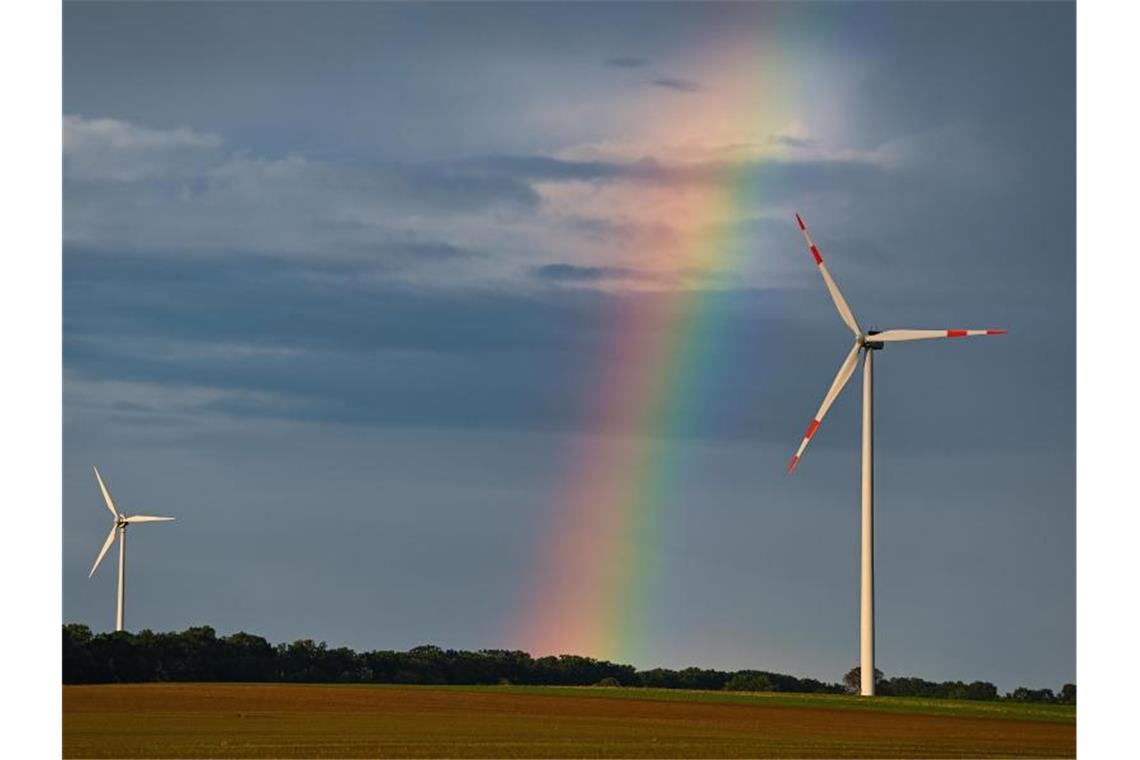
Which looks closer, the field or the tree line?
the field

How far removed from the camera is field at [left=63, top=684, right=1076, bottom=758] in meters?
61.2

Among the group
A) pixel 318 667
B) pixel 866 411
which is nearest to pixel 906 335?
pixel 866 411

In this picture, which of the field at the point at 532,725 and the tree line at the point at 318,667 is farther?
the tree line at the point at 318,667

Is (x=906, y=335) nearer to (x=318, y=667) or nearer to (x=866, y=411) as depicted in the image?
(x=866, y=411)

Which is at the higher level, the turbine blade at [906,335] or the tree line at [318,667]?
the turbine blade at [906,335]

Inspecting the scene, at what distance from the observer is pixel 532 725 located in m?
73.4

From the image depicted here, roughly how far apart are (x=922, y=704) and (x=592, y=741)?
3033cm

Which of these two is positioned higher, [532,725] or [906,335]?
[906,335]

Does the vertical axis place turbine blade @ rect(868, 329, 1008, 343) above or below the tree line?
above

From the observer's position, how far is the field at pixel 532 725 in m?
61.2

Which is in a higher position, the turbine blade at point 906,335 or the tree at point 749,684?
the turbine blade at point 906,335
